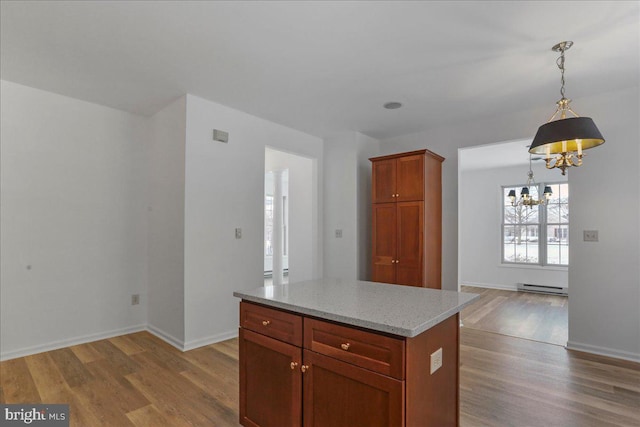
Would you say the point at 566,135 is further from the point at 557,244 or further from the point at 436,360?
the point at 557,244

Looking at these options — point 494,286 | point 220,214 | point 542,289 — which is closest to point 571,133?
point 220,214

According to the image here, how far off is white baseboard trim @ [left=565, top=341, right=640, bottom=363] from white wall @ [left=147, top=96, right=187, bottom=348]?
13.2 ft

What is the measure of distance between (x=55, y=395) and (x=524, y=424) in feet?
10.6

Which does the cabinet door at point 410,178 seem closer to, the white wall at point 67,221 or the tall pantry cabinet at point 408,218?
the tall pantry cabinet at point 408,218

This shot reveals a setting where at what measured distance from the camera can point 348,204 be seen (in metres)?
4.79

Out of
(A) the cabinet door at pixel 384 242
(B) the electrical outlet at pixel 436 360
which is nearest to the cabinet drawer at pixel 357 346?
(B) the electrical outlet at pixel 436 360

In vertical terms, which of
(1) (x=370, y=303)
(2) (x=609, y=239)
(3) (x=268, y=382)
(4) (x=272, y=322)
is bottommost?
(3) (x=268, y=382)

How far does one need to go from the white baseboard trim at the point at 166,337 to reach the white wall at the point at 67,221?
0.68 ft

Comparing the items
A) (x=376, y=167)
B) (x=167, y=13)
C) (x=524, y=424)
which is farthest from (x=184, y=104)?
(x=524, y=424)

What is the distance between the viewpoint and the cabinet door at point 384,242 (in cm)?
423

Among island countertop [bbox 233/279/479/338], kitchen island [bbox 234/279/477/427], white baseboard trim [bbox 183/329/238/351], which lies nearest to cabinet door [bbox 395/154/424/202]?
island countertop [bbox 233/279/479/338]

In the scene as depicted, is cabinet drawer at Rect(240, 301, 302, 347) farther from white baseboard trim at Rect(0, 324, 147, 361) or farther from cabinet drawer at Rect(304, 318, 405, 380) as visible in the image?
white baseboard trim at Rect(0, 324, 147, 361)

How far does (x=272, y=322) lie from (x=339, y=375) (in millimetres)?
467

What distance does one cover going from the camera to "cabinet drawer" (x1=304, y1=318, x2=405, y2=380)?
4.42 feet
